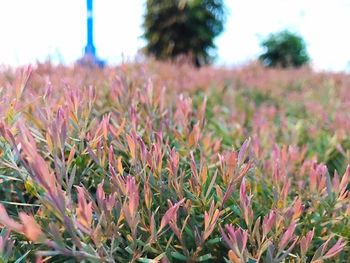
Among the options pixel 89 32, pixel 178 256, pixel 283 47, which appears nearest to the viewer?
pixel 178 256

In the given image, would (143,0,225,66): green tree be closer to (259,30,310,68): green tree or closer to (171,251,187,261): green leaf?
(259,30,310,68): green tree

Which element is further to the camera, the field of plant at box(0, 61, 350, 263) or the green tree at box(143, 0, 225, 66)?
the green tree at box(143, 0, 225, 66)

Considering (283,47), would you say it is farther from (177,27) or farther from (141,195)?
(141,195)

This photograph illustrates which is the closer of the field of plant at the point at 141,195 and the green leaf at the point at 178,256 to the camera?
the field of plant at the point at 141,195

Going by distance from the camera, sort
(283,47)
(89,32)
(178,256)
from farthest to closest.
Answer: (283,47) → (89,32) → (178,256)

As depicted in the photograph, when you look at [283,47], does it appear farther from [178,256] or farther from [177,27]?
[178,256]

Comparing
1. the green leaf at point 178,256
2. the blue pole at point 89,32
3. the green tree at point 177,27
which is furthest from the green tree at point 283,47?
the green leaf at point 178,256

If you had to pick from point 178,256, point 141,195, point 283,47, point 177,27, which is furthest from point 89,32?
point 177,27

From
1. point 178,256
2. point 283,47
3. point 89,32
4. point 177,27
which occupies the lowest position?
point 178,256

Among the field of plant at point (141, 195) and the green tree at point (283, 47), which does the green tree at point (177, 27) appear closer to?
the green tree at point (283, 47)

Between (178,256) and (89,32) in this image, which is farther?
(89,32)

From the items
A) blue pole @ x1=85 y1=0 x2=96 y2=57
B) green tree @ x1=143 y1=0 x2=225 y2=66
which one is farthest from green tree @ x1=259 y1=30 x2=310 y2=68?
blue pole @ x1=85 y1=0 x2=96 y2=57

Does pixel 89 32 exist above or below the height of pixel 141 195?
above

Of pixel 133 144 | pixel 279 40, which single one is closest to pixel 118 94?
pixel 133 144
